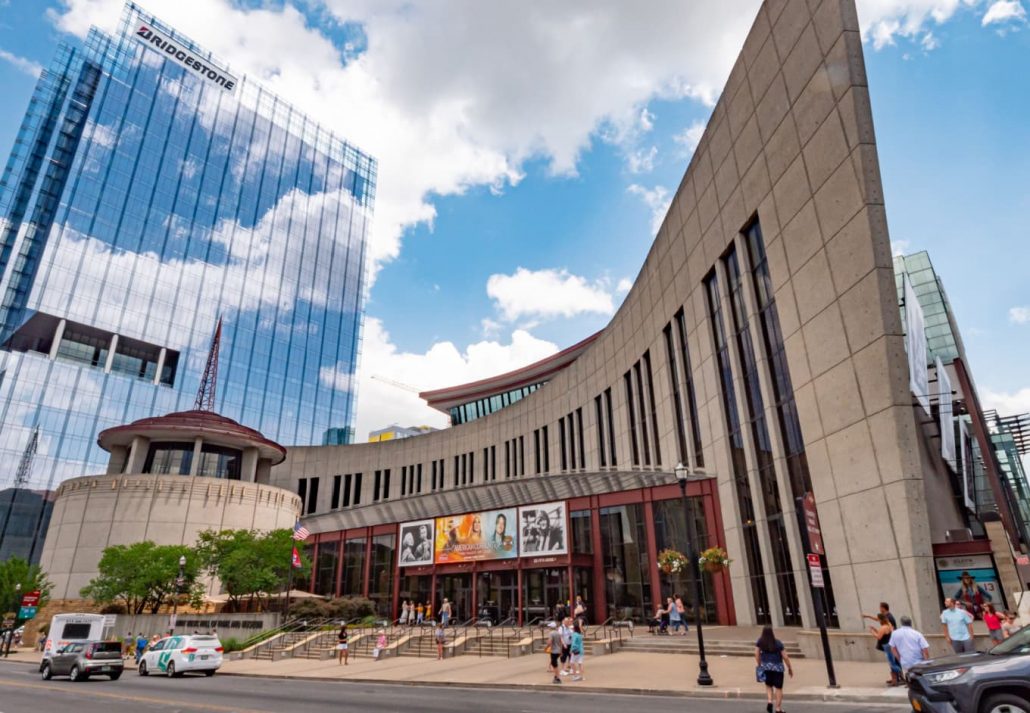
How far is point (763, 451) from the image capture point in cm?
2555

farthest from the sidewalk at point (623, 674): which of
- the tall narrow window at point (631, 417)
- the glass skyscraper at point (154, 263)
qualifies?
the glass skyscraper at point (154, 263)

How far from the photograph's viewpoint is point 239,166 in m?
115

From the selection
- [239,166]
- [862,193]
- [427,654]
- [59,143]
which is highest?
[239,166]

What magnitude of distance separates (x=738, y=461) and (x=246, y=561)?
1271 inches

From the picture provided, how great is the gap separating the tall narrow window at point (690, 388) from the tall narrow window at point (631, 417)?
7.18 metres

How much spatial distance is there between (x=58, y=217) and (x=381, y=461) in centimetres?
5973

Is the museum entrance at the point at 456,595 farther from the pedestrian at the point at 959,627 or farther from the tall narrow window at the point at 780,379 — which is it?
the pedestrian at the point at 959,627

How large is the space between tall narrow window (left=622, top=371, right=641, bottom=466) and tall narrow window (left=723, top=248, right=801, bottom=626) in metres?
A: 13.2

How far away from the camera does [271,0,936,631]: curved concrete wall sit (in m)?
17.6

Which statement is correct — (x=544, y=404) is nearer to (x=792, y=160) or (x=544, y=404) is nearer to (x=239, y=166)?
(x=792, y=160)

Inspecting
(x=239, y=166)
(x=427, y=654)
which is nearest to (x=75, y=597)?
(x=427, y=654)

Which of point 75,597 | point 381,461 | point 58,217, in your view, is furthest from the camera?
point 58,217

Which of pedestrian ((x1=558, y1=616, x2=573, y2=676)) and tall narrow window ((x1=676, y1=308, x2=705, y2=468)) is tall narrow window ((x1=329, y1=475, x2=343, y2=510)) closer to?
tall narrow window ((x1=676, y1=308, x2=705, y2=468))

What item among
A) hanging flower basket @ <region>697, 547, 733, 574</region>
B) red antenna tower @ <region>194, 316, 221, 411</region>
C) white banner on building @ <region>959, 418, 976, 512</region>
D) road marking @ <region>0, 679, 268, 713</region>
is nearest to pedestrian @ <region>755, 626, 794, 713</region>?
road marking @ <region>0, 679, 268, 713</region>
